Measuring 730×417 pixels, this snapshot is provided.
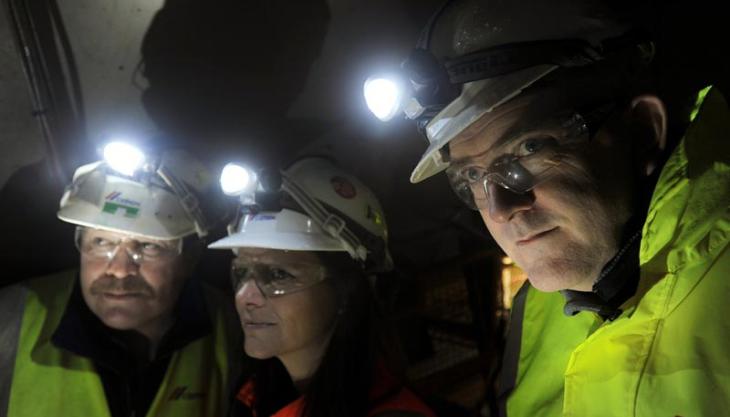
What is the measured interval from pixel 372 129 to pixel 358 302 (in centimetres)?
149

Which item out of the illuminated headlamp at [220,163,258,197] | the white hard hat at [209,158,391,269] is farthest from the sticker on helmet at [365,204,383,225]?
the illuminated headlamp at [220,163,258,197]

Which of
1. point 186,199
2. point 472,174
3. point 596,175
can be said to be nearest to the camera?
point 596,175

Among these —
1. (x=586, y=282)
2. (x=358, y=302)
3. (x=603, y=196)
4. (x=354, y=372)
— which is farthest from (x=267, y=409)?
(x=603, y=196)

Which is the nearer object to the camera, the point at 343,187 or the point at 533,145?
the point at 533,145

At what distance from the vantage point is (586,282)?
4.72 ft

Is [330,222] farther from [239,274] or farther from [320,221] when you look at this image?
[239,274]

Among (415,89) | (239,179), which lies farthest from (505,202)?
(239,179)

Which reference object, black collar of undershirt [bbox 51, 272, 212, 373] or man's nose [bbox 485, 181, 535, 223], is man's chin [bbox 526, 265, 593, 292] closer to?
man's nose [bbox 485, 181, 535, 223]

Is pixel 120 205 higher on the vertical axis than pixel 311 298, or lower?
higher

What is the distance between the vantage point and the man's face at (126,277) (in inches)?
106

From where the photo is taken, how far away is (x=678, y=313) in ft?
3.86

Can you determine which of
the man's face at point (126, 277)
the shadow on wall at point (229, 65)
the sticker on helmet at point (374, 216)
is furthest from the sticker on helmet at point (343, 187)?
the man's face at point (126, 277)

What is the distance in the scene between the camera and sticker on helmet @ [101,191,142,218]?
281 centimetres

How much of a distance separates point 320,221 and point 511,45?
1.42 metres
